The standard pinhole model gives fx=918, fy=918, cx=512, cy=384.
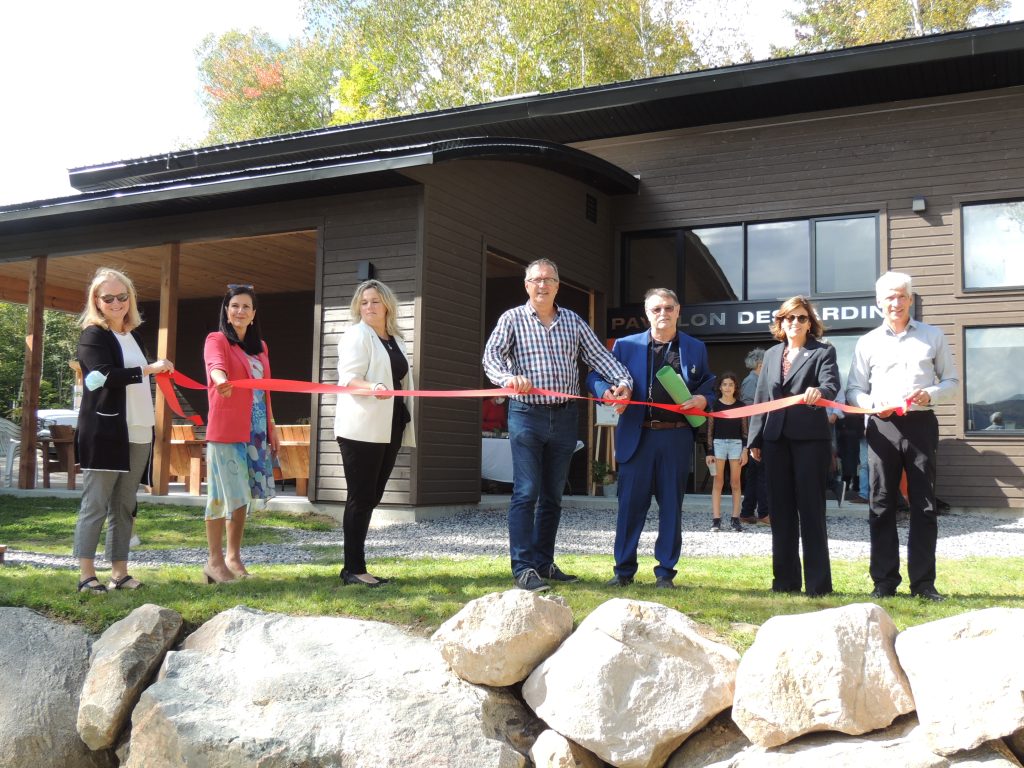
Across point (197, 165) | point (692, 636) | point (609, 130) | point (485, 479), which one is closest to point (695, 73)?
point (609, 130)

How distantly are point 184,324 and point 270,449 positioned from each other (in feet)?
40.2

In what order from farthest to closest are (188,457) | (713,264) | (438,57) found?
1. (438,57)
2. (713,264)
3. (188,457)

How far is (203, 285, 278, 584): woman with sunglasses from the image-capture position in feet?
15.6

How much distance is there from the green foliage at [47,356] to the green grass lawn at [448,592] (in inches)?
1283

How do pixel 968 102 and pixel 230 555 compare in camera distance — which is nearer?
pixel 230 555

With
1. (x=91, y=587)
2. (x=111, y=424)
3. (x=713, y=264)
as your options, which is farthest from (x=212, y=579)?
(x=713, y=264)

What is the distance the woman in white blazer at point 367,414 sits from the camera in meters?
4.58

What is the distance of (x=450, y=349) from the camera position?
980cm

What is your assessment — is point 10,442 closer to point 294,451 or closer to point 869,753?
point 294,451

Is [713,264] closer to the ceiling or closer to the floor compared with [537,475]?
closer to the ceiling

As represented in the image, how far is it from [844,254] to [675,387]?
8.21 meters

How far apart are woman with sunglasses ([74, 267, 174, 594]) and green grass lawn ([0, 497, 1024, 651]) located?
263 mm

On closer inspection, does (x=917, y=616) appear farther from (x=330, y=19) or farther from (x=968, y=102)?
(x=330, y=19)

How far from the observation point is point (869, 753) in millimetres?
2867
